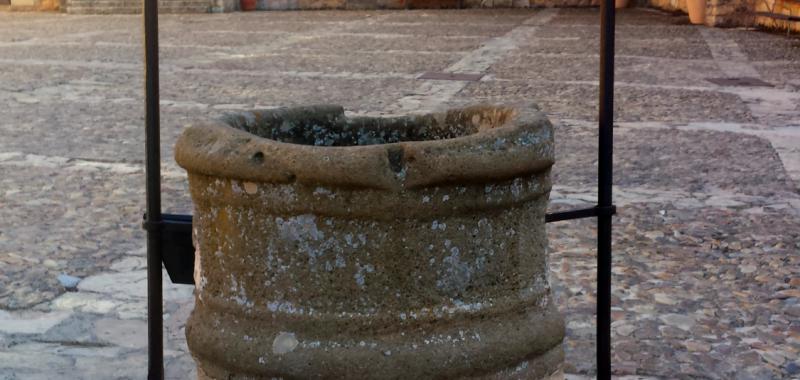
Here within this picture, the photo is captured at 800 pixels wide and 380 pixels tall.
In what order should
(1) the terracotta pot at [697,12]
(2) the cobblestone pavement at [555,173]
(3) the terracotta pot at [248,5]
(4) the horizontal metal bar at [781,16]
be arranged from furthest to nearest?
1. (3) the terracotta pot at [248,5]
2. (1) the terracotta pot at [697,12]
3. (4) the horizontal metal bar at [781,16]
4. (2) the cobblestone pavement at [555,173]

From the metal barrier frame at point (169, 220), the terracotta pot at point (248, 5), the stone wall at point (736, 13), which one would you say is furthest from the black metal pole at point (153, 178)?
the terracotta pot at point (248, 5)

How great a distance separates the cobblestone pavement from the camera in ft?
10.3

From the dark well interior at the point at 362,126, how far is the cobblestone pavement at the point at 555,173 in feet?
2.86

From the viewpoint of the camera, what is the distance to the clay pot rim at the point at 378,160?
5.64ft

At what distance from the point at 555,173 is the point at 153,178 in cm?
352

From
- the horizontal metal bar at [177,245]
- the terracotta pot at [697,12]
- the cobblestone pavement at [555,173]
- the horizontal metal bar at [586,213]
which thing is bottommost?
the cobblestone pavement at [555,173]

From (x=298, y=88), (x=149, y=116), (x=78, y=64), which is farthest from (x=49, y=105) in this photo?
(x=149, y=116)

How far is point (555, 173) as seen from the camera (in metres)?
5.45

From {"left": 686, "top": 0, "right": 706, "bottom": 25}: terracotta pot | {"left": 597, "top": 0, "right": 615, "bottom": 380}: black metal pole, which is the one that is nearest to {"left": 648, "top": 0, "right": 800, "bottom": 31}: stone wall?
{"left": 686, "top": 0, "right": 706, "bottom": 25}: terracotta pot

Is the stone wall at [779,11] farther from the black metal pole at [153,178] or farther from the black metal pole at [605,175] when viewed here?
the black metal pole at [153,178]

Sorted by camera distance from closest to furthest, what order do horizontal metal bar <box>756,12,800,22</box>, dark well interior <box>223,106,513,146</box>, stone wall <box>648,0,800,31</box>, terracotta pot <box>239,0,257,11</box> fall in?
dark well interior <box>223,106,513,146</box> → horizontal metal bar <box>756,12,800,22</box> → stone wall <box>648,0,800,31</box> → terracotta pot <box>239,0,257,11</box>

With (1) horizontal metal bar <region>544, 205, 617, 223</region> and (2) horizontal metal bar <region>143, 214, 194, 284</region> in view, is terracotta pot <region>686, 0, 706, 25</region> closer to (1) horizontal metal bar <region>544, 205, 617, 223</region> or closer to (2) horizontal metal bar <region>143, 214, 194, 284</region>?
(1) horizontal metal bar <region>544, 205, 617, 223</region>

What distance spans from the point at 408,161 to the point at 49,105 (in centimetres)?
644

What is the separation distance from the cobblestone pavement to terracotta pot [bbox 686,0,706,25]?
2.08 m
